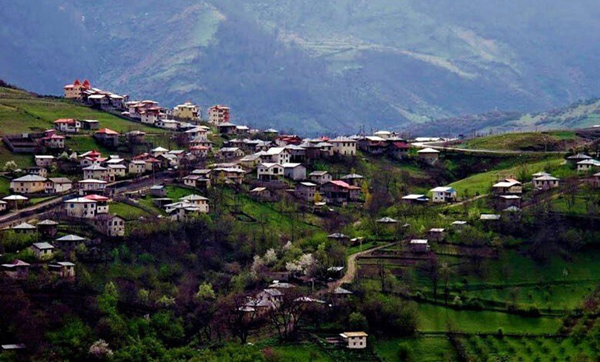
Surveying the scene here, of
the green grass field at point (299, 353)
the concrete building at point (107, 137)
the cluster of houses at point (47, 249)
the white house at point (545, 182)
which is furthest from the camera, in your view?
the concrete building at point (107, 137)

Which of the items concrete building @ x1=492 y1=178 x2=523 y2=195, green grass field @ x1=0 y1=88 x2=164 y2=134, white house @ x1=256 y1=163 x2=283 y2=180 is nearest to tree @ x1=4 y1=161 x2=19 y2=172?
green grass field @ x1=0 y1=88 x2=164 y2=134

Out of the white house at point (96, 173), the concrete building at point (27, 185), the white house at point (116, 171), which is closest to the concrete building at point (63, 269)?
the concrete building at point (27, 185)

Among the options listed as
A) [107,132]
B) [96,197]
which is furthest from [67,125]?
[96,197]

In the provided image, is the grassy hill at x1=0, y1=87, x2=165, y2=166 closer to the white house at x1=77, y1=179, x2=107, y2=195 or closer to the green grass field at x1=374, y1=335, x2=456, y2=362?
the white house at x1=77, y1=179, x2=107, y2=195

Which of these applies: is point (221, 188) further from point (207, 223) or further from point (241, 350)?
point (241, 350)

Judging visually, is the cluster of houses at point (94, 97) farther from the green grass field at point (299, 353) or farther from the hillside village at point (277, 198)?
the green grass field at point (299, 353)

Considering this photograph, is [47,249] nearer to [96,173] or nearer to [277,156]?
[96,173]

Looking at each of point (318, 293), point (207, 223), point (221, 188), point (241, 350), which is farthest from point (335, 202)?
point (241, 350)
